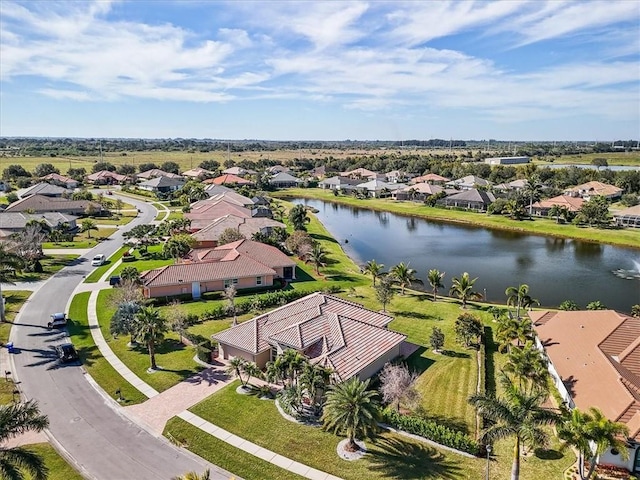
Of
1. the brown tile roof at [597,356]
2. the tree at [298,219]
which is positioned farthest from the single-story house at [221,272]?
the brown tile roof at [597,356]

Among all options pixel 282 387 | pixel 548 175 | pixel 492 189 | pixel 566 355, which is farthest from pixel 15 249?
Answer: pixel 548 175

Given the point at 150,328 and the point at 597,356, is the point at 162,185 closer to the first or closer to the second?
the point at 150,328

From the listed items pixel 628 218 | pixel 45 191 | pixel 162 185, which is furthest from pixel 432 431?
pixel 162 185

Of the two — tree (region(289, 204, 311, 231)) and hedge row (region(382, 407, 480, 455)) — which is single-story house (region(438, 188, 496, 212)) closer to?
tree (region(289, 204, 311, 231))

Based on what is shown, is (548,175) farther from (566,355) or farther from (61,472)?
(61,472)

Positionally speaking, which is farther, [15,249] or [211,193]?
[211,193]
